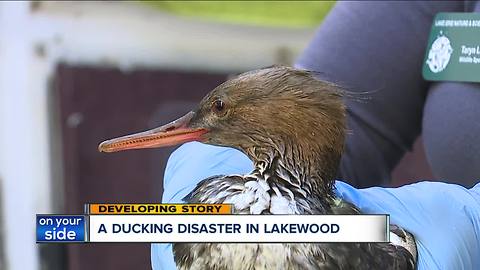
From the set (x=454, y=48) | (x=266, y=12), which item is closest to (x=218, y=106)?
(x=454, y=48)

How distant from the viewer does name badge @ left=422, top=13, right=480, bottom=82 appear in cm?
42

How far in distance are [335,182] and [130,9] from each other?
353 mm

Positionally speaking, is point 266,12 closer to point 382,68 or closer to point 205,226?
point 382,68

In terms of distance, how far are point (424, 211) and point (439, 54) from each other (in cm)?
13

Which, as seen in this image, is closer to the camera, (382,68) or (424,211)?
(424,211)

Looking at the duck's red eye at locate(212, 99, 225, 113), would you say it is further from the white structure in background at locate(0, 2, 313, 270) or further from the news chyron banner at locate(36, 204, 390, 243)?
the white structure in background at locate(0, 2, 313, 270)

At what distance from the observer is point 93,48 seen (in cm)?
65

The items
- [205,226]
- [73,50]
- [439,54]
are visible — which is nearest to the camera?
[205,226]

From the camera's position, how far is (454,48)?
431 mm

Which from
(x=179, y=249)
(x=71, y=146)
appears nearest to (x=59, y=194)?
(x=71, y=146)

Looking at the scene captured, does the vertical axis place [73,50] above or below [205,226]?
above

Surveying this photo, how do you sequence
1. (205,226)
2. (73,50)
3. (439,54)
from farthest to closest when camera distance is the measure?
(73,50)
(439,54)
(205,226)

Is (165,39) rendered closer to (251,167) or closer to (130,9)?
(130,9)

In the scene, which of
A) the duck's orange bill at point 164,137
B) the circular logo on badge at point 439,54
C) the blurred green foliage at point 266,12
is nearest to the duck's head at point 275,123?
the duck's orange bill at point 164,137
